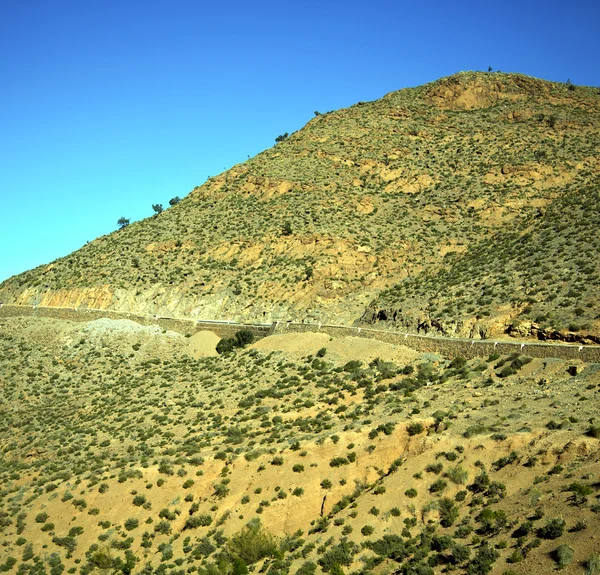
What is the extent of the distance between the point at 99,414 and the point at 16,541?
10571 mm

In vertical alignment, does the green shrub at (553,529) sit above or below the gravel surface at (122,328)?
below

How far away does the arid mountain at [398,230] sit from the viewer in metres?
38.0

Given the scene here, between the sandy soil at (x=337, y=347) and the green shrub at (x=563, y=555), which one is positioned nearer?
the green shrub at (x=563, y=555)

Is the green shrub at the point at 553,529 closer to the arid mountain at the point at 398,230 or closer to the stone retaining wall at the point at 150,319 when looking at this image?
the arid mountain at the point at 398,230

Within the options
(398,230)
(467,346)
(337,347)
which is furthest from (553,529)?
(398,230)

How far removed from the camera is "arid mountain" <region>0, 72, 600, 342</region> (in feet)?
125

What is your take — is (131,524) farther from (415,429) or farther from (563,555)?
(563,555)

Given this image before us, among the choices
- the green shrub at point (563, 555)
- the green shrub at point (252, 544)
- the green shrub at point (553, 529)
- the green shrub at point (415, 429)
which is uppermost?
the green shrub at point (415, 429)

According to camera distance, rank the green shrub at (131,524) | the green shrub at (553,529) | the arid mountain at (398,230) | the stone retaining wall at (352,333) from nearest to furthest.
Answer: the green shrub at (553,529)
the green shrub at (131,524)
the stone retaining wall at (352,333)
the arid mountain at (398,230)

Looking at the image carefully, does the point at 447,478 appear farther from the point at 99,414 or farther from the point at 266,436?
the point at 99,414

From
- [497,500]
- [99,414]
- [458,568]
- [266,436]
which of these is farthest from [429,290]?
[458,568]

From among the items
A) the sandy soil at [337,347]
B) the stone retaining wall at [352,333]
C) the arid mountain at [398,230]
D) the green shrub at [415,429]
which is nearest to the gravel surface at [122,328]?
the stone retaining wall at [352,333]

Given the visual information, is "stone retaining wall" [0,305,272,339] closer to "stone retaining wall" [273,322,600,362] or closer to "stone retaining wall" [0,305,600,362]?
"stone retaining wall" [0,305,600,362]

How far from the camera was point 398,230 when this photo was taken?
56.8 m
